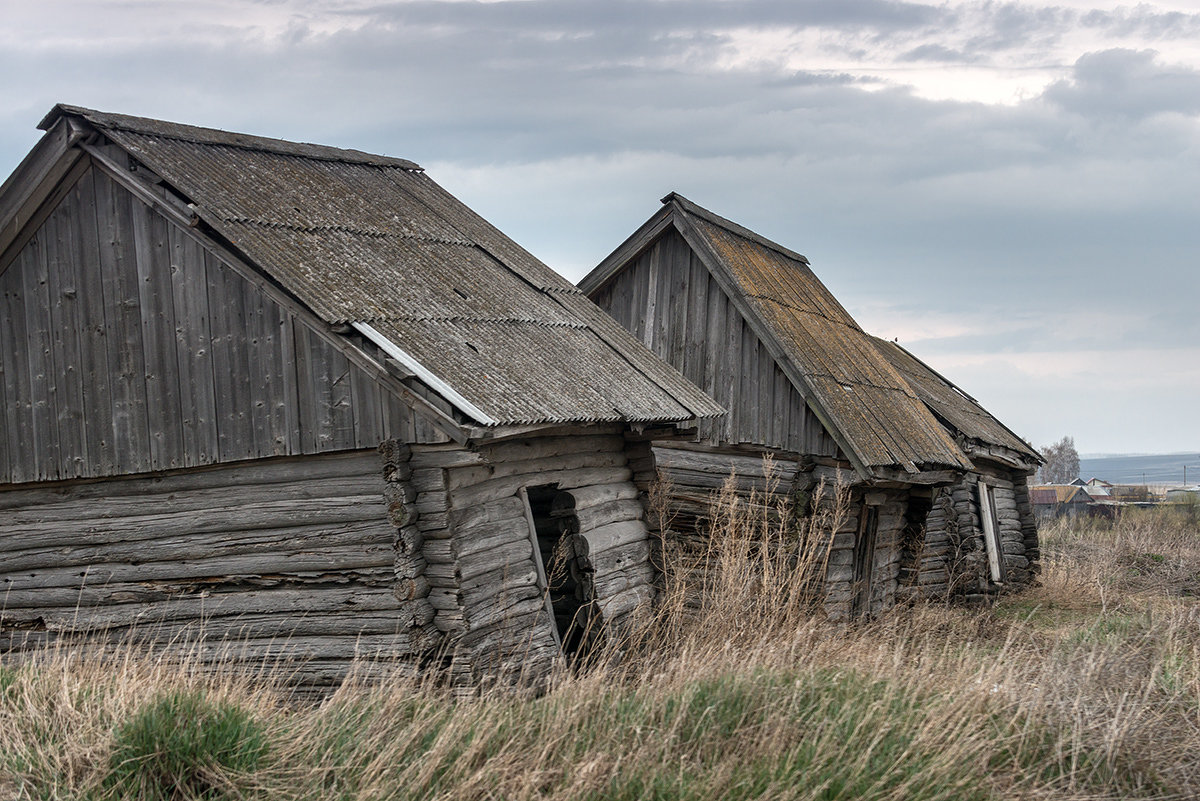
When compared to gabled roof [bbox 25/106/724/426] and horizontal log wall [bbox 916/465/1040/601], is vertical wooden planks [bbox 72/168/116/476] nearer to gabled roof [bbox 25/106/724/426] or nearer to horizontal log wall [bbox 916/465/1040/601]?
gabled roof [bbox 25/106/724/426]

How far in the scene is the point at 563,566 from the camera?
8.88 meters

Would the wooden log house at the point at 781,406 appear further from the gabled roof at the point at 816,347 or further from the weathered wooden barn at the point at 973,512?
the weathered wooden barn at the point at 973,512

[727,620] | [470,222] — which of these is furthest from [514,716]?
[470,222]

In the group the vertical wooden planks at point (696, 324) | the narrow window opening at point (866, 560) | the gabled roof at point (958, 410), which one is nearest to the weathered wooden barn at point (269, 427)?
the vertical wooden planks at point (696, 324)

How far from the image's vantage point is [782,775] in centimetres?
460

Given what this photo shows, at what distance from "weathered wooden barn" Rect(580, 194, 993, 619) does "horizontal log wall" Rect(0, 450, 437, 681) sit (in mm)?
4200

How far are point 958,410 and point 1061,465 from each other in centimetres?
6723

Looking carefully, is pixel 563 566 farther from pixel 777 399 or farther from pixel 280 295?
pixel 777 399

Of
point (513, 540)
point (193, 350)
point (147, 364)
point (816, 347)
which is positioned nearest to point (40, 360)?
point (147, 364)

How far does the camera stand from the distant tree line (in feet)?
Result: 253

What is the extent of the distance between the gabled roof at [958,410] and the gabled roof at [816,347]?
4.78 feet

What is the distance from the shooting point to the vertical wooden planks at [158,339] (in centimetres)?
796

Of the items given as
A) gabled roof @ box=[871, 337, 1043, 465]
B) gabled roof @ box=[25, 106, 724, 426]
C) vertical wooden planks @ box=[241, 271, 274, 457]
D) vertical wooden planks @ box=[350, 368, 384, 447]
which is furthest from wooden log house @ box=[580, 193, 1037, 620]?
vertical wooden planks @ box=[241, 271, 274, 457]

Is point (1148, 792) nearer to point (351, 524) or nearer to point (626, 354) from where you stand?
point (351, 524)
